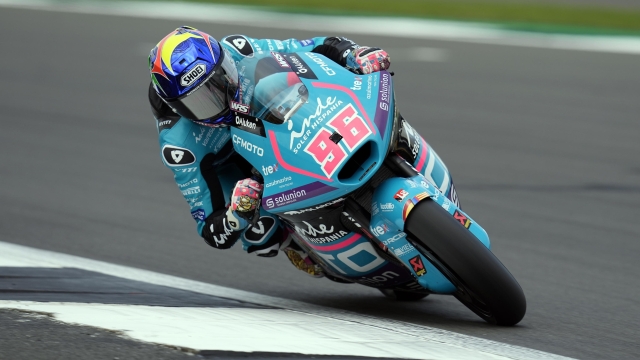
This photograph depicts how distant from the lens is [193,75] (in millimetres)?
4219

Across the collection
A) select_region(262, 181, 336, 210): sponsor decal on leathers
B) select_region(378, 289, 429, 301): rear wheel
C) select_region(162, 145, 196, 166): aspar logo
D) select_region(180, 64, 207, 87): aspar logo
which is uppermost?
select_region(180, 64, 207, 87): aspar logo

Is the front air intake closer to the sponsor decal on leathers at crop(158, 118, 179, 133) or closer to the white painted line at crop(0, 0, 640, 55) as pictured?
the sponsor decal on leathers at crop(158, 118, 179, 133)

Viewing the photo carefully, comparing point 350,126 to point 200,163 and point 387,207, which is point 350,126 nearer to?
point 387,207

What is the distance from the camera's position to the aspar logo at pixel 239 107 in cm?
432

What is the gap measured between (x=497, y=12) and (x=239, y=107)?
521 inches

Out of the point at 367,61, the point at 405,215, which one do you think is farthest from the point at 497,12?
the point at 405,215

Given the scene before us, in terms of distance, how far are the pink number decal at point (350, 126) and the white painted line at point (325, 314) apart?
797 millimetres

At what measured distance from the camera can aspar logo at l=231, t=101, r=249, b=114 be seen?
4.32 metres

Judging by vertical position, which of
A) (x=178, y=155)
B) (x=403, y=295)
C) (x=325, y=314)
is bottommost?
(x=403, y=295)

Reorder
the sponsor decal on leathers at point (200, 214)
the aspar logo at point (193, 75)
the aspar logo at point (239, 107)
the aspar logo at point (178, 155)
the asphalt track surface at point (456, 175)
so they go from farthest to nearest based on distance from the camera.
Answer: the asphalt track surface at point (456, 175) < the sponsor decal on leathers at point (200, 214) < the aspar logo at point (178, 155) < the aspar logo at point (239, 107) < the aspar logo at point (193, 75)

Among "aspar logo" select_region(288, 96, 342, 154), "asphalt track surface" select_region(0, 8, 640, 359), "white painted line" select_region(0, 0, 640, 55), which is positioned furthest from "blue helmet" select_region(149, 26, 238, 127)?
"white painted line" select_region(0, 0, 640, 55)

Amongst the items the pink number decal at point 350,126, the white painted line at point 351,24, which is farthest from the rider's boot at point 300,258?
the white painted line at point 351,24

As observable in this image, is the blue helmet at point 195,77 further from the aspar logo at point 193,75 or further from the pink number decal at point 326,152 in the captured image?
the pink number decal at point 326,152

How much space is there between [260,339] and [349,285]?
216 centimetres
